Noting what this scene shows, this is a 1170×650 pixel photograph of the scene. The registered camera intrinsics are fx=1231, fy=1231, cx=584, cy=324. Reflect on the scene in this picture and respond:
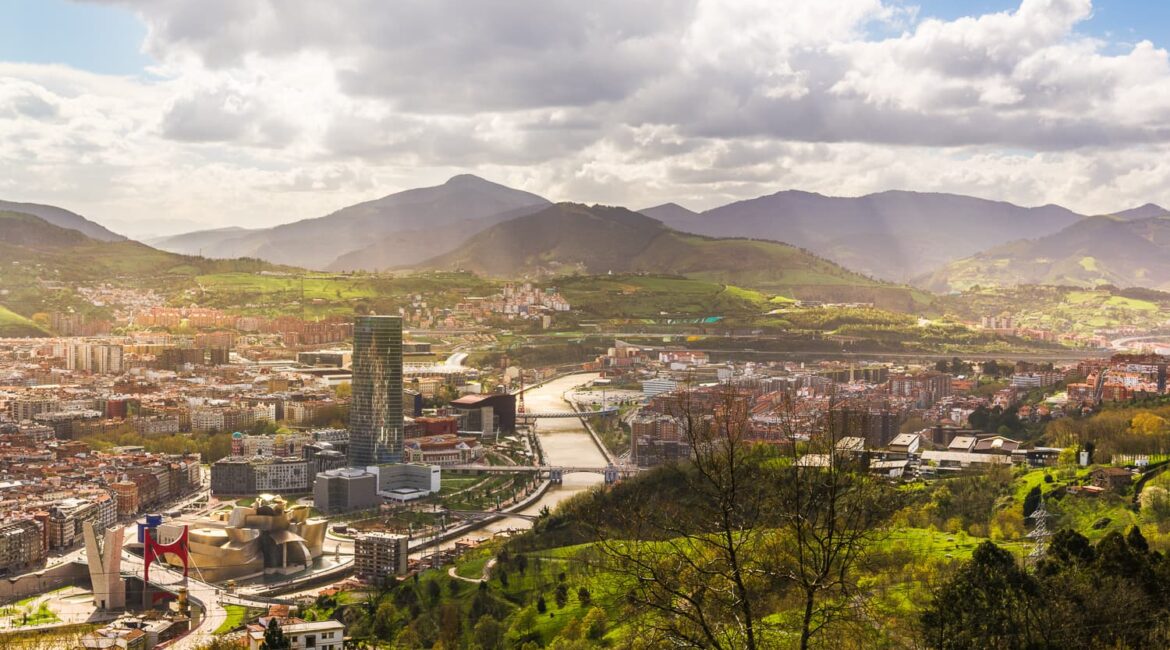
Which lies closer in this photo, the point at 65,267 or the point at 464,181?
the point at 65,267

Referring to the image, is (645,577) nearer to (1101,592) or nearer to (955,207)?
(1101,592)

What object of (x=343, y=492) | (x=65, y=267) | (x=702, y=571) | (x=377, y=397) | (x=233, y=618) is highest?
(x=65, y=267)

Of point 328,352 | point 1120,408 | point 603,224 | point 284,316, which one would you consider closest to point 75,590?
point 1120,408

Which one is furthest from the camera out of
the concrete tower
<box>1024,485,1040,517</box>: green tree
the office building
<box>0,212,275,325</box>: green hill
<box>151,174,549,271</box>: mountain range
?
<box>151,174,549,271</box>: mountain range

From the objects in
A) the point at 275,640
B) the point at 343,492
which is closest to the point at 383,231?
the point at 343,492

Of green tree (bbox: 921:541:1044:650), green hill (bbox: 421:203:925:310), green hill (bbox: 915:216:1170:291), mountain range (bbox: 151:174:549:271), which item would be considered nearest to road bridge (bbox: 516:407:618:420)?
green hill (bbox: 421:203:925:310)

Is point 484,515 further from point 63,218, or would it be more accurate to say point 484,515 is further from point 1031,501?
point 63,218

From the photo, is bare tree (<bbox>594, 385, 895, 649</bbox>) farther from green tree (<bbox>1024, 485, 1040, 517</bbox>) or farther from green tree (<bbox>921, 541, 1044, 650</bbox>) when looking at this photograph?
green tree (<bbox>1024, 485, 1040, 517</bbox>)
